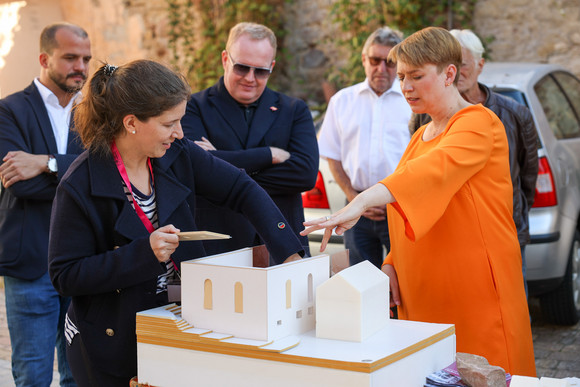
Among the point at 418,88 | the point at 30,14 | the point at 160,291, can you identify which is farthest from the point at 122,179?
the point at 30,14

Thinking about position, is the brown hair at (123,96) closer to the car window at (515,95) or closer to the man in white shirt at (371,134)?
the man in white shirt at (371,134)

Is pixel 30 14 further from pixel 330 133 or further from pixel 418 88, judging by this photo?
pixel 418 88

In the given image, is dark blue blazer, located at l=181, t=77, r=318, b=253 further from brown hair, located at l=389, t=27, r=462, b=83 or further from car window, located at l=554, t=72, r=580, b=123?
car window, located at l=554, t=72, r=580, b=123

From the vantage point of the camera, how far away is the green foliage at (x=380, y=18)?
8.88 m

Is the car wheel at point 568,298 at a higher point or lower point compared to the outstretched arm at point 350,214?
lower

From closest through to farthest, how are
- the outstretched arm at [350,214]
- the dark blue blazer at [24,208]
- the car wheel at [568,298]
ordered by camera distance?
the outstretched arm at [350,214] → the dark blue blazer at [24,208] → the car wheel at [568,298]

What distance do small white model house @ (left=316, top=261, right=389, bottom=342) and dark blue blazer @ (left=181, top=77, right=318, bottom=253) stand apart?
1.56m

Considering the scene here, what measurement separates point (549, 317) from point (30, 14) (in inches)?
357

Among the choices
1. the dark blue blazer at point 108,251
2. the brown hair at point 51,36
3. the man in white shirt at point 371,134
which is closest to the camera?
the dark blue blazer at point 108,251

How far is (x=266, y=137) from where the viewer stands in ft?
12.3

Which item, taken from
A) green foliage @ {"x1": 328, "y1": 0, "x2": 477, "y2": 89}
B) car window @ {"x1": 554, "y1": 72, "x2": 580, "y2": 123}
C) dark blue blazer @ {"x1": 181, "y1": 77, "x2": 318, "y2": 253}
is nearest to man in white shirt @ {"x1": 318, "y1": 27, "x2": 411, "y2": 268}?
dark blue blazer @ {"x1": 181, "y1": 77, "x2": 318, "y2": 253}

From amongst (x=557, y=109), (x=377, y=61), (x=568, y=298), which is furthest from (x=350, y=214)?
(x=557, y=109)

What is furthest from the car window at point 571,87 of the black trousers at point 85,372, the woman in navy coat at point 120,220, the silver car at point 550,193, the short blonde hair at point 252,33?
the black trousers at point 85,372

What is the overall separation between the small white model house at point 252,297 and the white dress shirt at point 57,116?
1783mm
